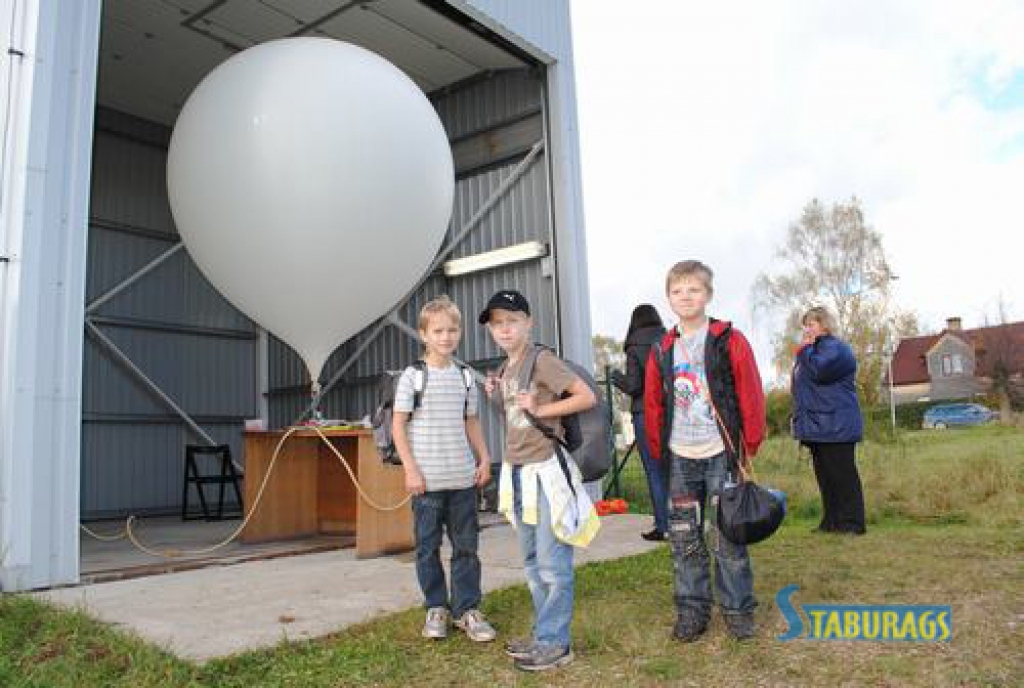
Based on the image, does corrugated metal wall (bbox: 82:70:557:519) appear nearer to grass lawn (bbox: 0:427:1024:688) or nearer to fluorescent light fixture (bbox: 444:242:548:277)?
fluorescent light fixture (bbox: 444:242:548:277)

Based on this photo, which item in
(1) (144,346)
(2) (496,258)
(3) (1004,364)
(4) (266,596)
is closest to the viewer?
(4) (266,596)

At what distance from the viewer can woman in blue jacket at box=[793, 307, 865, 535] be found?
15.0ft

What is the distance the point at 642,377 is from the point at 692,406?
1.78 meters

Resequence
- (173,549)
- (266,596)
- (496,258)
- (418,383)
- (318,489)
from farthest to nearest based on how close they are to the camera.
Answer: (496,258), (318,489), (173,549), (266,596), (418,383)

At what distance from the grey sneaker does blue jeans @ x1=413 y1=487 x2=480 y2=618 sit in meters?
0.03

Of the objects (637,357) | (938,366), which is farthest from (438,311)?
(938,366)

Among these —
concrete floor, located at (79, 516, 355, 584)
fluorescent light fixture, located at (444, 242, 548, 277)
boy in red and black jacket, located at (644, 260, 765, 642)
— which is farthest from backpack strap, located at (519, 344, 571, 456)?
fluorescent light fixture, located at (444, 242, 548, 277)

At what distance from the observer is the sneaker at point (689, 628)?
2.59 m

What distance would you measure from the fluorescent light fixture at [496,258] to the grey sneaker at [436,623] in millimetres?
4990

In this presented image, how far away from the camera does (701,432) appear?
105 inches

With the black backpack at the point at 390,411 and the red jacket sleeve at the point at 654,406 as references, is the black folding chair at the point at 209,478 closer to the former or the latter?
the black backpack at the point at 390,411

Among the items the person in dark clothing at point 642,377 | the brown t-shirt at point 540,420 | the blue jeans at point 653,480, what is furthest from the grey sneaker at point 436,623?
the blue jeans at point 653,480

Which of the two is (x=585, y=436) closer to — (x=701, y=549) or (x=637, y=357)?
(x=701, y=549)

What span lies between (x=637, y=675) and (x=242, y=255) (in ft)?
10.6
